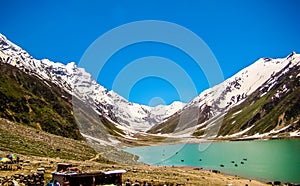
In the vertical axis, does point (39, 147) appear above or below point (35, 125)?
below

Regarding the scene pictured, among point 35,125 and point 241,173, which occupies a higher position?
point 35,125

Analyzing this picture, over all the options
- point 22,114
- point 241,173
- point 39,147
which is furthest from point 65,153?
point 22,114

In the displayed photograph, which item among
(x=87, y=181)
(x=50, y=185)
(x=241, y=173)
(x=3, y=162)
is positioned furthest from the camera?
(x=241, y=173)

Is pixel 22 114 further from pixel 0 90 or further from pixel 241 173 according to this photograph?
pixel 241 173

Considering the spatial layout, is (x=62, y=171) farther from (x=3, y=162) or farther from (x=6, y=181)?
(x=3, y=162)

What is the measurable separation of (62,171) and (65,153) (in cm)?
5123

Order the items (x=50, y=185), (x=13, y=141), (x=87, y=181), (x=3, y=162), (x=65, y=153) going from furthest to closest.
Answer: (x=65, y=153) → (x=13, y=141) → (x=3, y=162) → (x=87, y=181) → (x=50, y=185)

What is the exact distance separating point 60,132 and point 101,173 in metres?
117

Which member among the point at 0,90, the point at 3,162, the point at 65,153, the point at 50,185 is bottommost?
the point at 50,185

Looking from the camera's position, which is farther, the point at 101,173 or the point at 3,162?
the point at 3,162

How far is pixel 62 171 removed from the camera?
122 ft

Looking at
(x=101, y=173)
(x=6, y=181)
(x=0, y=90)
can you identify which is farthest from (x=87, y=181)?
(x=0, y=90)

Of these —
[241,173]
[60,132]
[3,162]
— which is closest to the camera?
[3,162]

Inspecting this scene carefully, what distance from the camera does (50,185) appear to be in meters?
34.0
